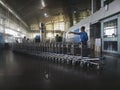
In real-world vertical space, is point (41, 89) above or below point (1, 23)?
below

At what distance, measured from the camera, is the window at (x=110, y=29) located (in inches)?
471

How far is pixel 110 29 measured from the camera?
12812mm

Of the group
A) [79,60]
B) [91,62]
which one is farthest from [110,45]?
[91,62]

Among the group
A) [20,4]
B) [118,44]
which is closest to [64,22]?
[20,4]

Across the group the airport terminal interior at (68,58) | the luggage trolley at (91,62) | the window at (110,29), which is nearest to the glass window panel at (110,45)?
the airport terminal interior at (68,58)

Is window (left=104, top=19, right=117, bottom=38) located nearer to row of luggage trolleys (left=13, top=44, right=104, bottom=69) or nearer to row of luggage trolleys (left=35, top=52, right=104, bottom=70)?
row of luggage trolleys (left=13, top=44, right=104, bottom=69)

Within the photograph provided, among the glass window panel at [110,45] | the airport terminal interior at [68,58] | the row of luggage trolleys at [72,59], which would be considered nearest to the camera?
the airport terminal interior at [68,58]

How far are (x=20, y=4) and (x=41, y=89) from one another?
20938mm

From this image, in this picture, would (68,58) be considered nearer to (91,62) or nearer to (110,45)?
(91,62)

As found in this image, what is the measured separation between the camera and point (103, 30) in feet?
46.9

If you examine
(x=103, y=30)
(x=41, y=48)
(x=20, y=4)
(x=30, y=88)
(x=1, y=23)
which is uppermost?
(x=20, y=4)

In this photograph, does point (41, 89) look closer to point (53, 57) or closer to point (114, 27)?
point (53, 57)

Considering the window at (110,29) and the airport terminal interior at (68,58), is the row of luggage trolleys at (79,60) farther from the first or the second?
the window at (110,29)

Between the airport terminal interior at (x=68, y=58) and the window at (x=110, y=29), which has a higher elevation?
the window at (x=110, y=29)
